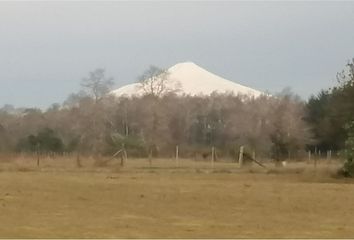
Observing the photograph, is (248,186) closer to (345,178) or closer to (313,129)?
(345,178)

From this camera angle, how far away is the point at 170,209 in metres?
23.0

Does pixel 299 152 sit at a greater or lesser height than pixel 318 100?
lesser

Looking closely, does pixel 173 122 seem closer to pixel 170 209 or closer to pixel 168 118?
pixel 168 118

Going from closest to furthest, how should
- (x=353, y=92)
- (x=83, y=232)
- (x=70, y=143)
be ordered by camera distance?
1. (x=83, y=232)
2. (x=353, y=92)
3. (x=70, y=143)

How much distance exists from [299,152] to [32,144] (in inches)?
980

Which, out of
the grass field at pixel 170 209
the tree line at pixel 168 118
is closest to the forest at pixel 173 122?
the tree line at pixel 168 118

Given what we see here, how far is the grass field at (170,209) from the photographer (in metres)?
17.3

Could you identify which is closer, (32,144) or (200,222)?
(200,222)

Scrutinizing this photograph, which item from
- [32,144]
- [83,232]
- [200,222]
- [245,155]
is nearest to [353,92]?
[245,155]

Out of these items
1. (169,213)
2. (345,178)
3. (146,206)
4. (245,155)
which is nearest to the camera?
(169,213)

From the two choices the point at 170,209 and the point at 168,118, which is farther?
the point at 168,118

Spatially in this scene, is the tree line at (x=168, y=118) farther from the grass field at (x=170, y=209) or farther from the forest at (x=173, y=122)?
the grass field at (x=170, y=209)

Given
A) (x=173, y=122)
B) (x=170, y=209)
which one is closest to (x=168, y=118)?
(x=173, y=122)

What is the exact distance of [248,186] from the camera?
108 feet
